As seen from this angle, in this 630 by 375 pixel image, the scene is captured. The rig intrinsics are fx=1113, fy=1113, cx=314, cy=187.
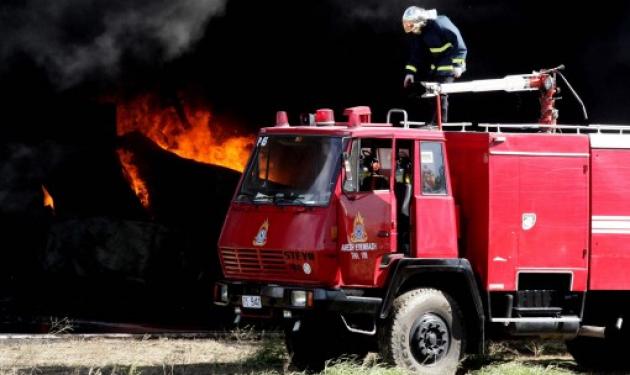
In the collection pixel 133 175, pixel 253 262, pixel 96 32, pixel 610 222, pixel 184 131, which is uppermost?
pixel 96 32

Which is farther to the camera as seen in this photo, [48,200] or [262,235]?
[48,200]

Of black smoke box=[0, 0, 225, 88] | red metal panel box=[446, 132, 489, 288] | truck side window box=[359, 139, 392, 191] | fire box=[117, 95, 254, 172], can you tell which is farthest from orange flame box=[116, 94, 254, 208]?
truck side window box=[359, 139, 392, 191]

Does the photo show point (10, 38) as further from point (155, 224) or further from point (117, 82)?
point (155, 224)

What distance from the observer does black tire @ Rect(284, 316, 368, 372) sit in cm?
1117

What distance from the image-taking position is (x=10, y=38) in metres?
20.0

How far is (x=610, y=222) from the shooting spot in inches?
446

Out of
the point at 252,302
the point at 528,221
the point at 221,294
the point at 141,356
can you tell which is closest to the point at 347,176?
the point at 252,302

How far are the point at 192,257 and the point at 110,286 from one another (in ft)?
5.38

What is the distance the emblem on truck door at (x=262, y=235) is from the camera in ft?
33.8

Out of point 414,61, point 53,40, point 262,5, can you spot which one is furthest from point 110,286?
point 414,61

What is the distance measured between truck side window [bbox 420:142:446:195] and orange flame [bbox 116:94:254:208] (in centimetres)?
1255

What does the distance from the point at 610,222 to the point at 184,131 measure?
13.7m

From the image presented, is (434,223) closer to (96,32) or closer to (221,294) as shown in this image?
(221,294)

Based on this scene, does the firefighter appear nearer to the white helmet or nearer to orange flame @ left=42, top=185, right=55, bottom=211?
the white helmet
